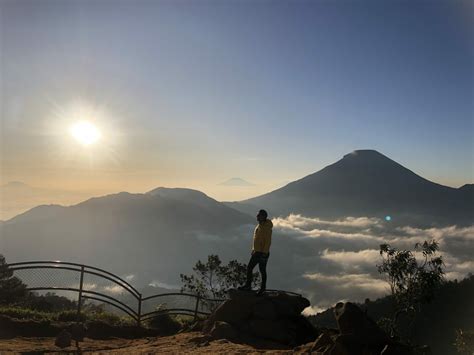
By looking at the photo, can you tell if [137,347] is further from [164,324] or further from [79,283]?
[164,324]

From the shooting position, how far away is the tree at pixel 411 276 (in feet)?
96.3

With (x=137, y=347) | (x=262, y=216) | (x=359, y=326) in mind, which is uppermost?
(x=262, y=216)

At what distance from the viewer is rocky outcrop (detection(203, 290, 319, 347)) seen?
1134cm

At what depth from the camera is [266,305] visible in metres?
12.4

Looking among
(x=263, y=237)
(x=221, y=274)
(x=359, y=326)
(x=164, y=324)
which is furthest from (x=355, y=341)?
(x=221, y=274)

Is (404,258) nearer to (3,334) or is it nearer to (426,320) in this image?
(3,334)

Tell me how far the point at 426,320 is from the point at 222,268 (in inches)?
1986

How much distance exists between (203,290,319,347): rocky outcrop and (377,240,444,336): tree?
18.9m

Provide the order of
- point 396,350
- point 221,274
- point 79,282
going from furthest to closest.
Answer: point 221,274 < point 79,282 < point 396,350

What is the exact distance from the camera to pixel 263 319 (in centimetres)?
1205

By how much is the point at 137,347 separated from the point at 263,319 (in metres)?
3.78

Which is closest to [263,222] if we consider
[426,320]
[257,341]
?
[257,341]

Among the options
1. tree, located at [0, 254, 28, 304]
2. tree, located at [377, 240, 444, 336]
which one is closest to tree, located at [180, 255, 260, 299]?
tree, located at [377, 240, 444, 336]

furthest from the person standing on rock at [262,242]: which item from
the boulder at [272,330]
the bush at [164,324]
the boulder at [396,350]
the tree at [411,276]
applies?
the tree at [411,276]
